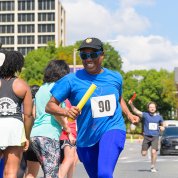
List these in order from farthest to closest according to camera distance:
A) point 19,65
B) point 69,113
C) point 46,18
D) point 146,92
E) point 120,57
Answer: point 46,18 < point 146,92 < point 120,57 < point 19,65 < point 69,113

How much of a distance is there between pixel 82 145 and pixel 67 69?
1.68 m

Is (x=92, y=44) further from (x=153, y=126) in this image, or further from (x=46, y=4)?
(x=46, y=4)

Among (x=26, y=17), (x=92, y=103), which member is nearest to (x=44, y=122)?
(x=92, y=103)

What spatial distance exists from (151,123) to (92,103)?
36.8 ft

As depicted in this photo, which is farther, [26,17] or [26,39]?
[26,17]

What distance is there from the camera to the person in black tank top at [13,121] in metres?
7.23

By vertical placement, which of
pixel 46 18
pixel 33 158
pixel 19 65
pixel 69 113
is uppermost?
pixel 46 18

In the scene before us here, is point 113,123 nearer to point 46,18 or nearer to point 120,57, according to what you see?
point 120,57

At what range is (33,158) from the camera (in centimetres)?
919

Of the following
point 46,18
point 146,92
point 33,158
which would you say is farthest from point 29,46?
point 33,158

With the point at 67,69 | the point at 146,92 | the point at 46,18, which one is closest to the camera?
the point at 67,69

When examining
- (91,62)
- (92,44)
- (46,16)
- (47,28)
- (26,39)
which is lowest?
(91,62)

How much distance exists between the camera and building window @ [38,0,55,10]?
159 meters

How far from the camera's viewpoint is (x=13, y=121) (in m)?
7.28
